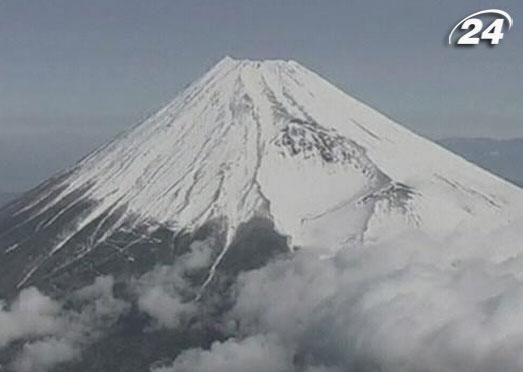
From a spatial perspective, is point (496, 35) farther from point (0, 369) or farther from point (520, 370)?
point (0, 369)

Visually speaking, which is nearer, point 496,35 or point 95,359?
point 496,35

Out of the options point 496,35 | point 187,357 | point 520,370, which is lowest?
point 496,35

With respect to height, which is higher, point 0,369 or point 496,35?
point 0,369

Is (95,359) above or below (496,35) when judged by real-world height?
above

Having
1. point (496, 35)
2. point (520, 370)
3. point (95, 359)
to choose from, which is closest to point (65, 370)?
point (95, 359)

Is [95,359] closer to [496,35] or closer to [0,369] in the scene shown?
[0,369]

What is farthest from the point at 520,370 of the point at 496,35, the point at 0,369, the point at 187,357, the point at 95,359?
the point at 496,35

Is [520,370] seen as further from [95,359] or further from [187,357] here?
[95,359]

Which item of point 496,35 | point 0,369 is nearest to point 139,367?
point 0,369
